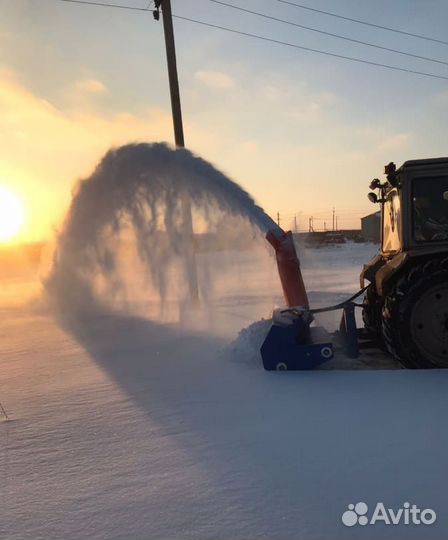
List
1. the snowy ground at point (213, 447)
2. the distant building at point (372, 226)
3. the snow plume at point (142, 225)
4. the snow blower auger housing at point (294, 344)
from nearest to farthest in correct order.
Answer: the snowy ground at point (213, 447), the snow blower auger housing at point (294, 344), the distant building at point (372, 226), the snow plume at point (142, 225)

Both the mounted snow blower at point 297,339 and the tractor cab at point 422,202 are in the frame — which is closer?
the mounted snow blower at point 297,339

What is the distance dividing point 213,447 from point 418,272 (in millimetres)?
3104

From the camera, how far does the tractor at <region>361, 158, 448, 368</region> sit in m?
4.89

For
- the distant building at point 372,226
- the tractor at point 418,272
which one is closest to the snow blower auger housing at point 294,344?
the tractor at point 418,272

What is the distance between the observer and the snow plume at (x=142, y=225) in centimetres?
789

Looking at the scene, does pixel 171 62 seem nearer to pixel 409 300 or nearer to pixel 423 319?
pixel 409 300

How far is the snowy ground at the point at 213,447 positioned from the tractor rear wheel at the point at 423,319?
32 cm

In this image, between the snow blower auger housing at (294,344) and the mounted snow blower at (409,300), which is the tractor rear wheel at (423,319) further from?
the snow blower auger housing at (294,344)

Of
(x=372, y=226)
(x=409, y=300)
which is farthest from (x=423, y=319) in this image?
(x=372, y=226)

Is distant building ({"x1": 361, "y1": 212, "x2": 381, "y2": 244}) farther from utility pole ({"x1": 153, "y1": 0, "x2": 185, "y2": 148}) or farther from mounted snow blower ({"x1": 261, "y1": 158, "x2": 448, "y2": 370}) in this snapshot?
utility pole ({"x1": 153, "y1": 0, "x2": 185, "y2": 148})

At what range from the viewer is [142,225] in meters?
8.60

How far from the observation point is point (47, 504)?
2453 mm

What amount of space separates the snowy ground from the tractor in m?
0.38

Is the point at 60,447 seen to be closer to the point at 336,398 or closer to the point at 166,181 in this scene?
the point at 336,398
